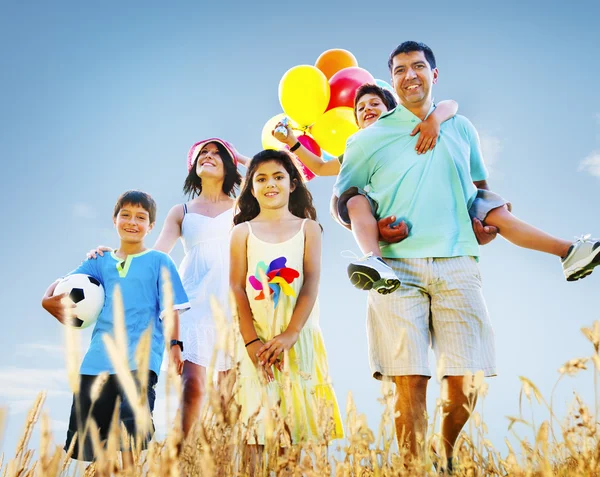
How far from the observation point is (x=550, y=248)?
297 centimetres

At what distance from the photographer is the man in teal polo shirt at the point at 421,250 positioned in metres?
2.74

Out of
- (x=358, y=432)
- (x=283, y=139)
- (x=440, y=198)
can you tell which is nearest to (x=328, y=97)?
(x=283, y=139)

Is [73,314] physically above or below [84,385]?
above

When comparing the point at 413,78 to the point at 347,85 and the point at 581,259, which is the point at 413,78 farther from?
the point at 347,85

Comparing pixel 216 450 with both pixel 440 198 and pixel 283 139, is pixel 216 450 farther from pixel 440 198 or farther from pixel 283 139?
pixel 283 139

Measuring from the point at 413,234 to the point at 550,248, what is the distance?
27.7 inches

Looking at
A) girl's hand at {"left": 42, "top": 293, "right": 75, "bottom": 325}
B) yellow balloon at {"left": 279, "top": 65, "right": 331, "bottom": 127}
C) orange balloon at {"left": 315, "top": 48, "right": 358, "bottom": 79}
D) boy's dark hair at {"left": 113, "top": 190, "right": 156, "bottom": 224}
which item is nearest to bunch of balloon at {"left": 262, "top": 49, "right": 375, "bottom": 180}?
yellow balloon at {"left": 279, "top": 65, "right": 331, "bottom": 127}

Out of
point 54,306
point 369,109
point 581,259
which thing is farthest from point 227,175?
point 581,259

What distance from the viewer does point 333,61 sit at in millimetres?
5629

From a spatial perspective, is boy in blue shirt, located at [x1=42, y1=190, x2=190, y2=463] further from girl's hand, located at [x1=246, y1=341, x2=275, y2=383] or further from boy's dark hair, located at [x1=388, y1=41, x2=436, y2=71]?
boy's dark hair, located at [x1=388, y1=41, x2=436, y2=71]

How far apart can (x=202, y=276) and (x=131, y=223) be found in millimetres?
612

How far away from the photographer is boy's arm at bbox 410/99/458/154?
3078 millimetres

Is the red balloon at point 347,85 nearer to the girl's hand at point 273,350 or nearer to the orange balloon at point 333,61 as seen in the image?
the orange balloon at point 333,61

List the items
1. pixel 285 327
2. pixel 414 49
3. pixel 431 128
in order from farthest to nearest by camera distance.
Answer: pixel 414 49 → pixel 431 128 → pixel 285 327
